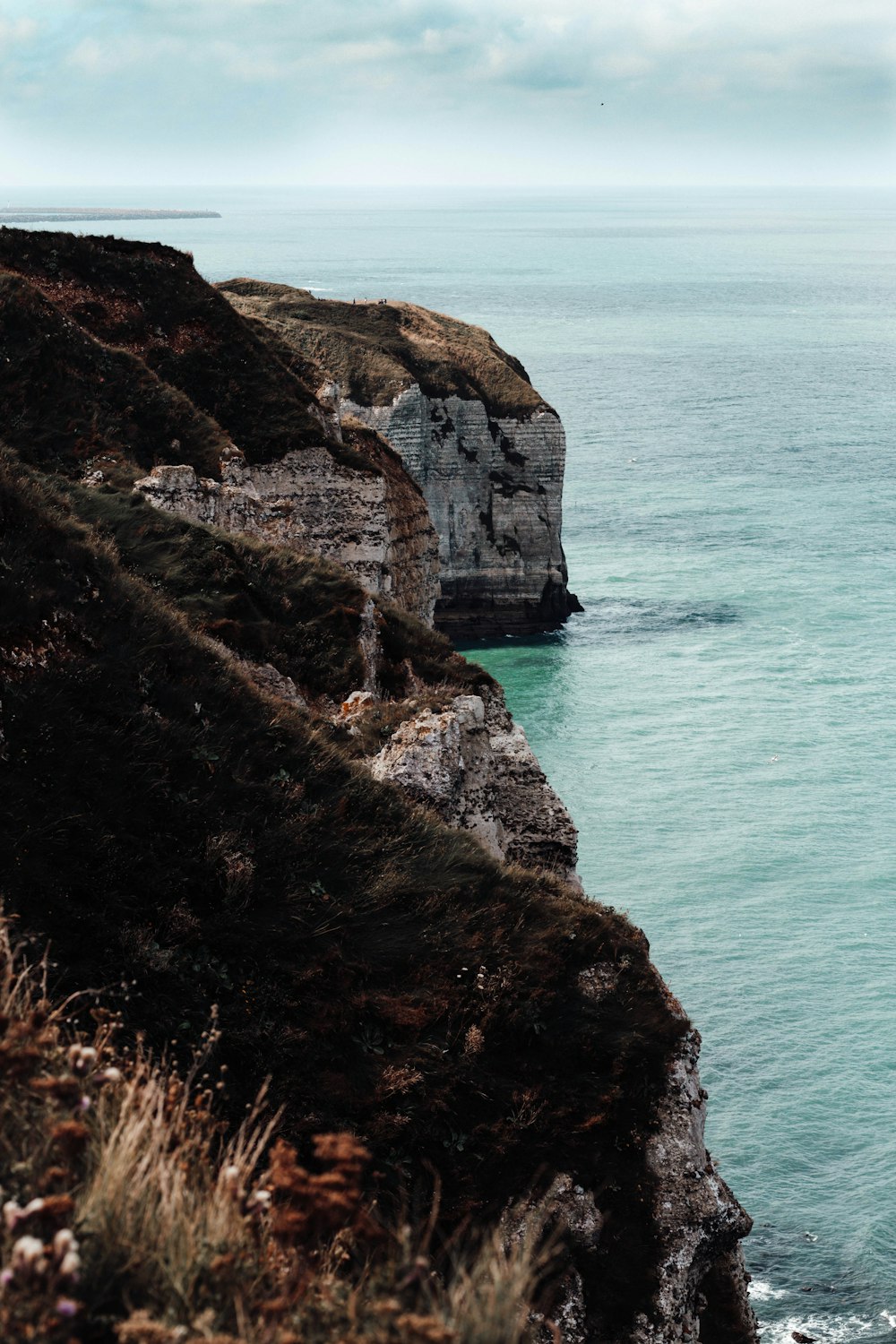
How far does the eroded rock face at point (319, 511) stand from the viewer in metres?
32.1

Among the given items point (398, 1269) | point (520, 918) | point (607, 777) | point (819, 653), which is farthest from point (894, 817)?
point (398, 1269)

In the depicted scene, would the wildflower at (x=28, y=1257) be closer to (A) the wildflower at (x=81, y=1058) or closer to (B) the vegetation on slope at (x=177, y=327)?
(A) the wildflower at (x=81, y=1058)

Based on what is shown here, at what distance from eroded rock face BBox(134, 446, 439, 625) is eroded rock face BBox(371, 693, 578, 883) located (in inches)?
452

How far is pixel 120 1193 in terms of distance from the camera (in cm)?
656

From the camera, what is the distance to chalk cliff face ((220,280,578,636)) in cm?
9038

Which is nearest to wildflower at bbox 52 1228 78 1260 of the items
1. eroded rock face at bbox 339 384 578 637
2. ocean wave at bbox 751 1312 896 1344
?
ocean wave at bbox 751 1312 896 1344

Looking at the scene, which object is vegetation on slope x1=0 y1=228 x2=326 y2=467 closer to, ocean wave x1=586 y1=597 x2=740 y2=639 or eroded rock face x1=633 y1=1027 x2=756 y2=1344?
eroded rock face x1=633 y1=1027 x2=756 y2=1344

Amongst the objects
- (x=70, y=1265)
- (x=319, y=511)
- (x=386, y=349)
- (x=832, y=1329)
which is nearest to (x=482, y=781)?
(x=70, y=1265)

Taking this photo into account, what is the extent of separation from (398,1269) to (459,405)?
88903mm

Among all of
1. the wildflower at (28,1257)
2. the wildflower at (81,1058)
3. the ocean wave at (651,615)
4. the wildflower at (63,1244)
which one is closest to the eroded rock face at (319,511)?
the wildflower at (81,1058)

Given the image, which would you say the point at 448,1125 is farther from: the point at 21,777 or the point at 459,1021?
the point at 21,777

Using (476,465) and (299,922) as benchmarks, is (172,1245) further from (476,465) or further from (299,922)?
(476,465)

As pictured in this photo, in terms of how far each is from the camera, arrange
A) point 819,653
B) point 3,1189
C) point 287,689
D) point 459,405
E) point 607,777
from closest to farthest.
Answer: point 3,1189, point 287,689, point 607,777, point 819,653, point 459,405

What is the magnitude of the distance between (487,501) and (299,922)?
79356 millimetres
